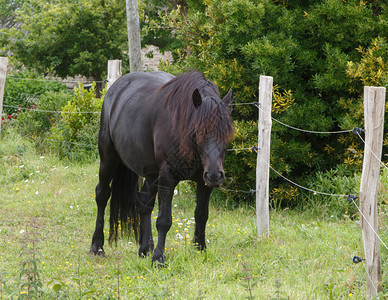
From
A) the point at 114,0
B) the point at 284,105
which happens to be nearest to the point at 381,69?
the point at 284,105

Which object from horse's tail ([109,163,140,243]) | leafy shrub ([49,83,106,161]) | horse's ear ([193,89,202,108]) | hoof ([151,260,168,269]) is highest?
horse's ear ([193,89,202,108])

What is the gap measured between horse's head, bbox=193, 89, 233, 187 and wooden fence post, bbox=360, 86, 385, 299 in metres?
1.23

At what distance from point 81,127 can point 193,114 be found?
6555 mm

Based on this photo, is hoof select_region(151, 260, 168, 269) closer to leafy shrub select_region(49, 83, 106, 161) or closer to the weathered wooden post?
the weathered wooden post

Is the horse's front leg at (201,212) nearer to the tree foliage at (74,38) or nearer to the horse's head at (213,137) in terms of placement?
the horse's head at (213,137)

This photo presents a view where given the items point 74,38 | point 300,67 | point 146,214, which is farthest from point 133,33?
point 74,38

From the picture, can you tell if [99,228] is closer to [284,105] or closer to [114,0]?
[284,105]

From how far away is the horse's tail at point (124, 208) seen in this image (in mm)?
6246

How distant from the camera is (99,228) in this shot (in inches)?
246

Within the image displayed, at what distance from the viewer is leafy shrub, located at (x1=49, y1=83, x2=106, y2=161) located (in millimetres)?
10742

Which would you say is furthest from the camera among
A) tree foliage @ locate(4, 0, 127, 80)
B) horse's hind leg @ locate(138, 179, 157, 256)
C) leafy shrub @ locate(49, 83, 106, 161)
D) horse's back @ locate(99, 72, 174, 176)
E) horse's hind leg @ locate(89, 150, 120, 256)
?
tree foliage @ locate(4, 0, 127, 80)

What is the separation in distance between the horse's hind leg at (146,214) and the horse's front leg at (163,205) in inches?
16.3

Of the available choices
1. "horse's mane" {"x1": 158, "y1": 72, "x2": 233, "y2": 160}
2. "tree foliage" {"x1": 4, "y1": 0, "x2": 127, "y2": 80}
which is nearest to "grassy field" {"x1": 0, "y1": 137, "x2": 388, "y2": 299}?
"horse's mane" {"x1": 158, "y1": 72, "x2": 233, "y2": 160}

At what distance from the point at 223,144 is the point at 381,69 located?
3.45 metres
